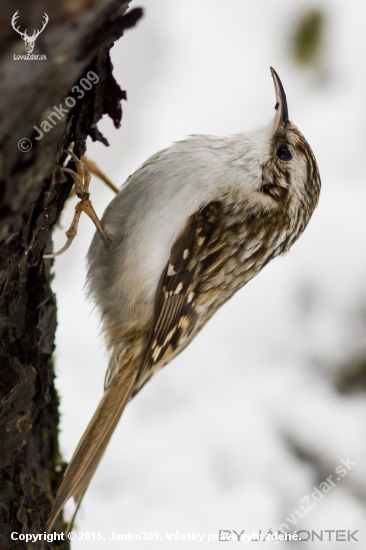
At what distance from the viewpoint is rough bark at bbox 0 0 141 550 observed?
0.68 m

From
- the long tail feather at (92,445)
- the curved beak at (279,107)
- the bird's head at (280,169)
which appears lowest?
the long tail feather at (92,445)

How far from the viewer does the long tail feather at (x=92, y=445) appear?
55.9 inches

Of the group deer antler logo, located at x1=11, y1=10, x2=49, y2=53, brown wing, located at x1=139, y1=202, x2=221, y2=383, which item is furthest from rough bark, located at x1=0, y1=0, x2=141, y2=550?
brown wing, located at x1=139, y1=202, x2=221, y2=383

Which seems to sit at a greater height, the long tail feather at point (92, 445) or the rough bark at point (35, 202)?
the rough bark at point (35, 202)

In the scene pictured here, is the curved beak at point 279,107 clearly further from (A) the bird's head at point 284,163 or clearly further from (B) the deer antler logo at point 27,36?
(B) the deer antler logo at point 27,36

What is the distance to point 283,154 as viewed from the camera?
163cm

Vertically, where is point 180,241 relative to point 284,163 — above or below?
below

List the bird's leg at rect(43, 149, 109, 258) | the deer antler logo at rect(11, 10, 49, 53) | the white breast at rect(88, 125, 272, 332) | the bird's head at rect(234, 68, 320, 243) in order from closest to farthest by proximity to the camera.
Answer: the deer antler logo at rect(11, 10, 49, 53), the bird's leg at rect(43, 149, 109, 258), the white breast at rect(88, 125, 272, 332), the bird's head at rect(234, 68, 320, 243)

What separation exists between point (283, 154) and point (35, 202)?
896 millimetres

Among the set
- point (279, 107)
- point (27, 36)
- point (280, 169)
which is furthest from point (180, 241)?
point (27, 36)

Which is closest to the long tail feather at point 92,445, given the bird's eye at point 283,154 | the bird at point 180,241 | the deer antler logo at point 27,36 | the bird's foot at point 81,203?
the bird at point 180,241

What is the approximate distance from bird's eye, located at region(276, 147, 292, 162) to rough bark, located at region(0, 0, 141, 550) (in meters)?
0.58

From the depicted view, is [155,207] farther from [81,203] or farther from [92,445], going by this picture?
[92,445]

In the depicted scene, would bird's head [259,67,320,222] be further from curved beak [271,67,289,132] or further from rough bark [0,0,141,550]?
rough bark [0,0,141,550]
